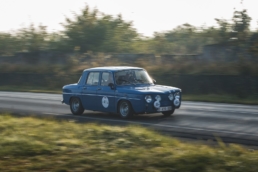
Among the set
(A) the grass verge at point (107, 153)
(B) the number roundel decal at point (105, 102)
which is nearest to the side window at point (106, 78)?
(B) the number roundel decal at point (105, 102)

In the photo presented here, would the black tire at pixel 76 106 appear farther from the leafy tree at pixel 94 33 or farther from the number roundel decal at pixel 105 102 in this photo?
the leafy tree at pixel 94 33

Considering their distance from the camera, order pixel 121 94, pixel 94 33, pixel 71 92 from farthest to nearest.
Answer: pixel 94 33 → pixel 71 92 → pixel 121 94

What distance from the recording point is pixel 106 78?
17.3 metres

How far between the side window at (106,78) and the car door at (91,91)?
0.88 feet

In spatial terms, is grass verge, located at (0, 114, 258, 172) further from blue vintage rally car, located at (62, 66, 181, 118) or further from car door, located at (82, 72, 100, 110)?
car door, located at (82, 72, 100, 110)

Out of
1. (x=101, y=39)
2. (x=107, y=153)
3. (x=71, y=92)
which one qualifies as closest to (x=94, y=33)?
(x=101, y=39)

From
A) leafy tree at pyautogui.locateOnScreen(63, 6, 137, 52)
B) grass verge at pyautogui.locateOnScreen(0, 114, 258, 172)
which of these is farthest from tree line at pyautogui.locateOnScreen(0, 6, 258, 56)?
grass verge at pyautogui.locateOnScreen(0, 114, 258, 172)

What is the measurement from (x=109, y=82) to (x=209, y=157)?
9.19 m

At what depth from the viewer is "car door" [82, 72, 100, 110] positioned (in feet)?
57.8

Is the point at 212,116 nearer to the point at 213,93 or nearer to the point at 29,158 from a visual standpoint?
the point at 29,158

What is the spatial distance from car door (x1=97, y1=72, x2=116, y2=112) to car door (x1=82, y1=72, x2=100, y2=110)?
22 centimetres

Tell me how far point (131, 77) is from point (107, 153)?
27.5 ft

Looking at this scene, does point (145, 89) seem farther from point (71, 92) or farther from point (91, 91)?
point (71, 92)

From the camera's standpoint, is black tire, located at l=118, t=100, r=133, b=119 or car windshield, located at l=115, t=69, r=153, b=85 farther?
car windshield, located at l=115, t=69, r=153, b=85
